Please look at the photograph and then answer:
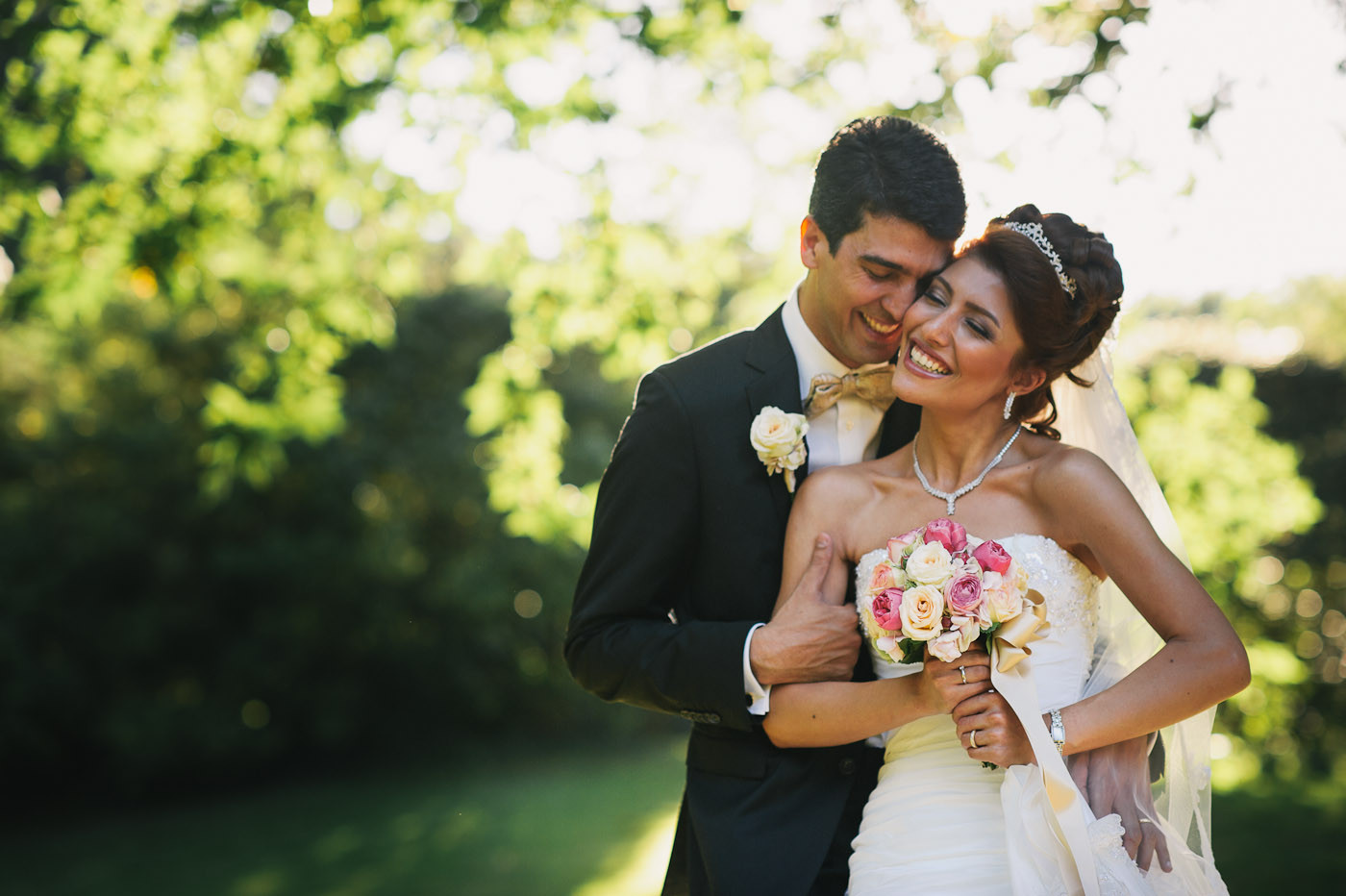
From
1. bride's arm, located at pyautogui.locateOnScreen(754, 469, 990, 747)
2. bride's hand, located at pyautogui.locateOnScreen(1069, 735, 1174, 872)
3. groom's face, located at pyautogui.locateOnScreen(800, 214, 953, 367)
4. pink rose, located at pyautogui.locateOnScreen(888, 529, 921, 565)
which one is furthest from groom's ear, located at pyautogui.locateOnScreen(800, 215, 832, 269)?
bride's hand, located at pyautogui.locateOnScreen(1069, 735, 1174, 872)

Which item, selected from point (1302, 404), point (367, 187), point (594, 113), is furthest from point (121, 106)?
point (1302, 404)

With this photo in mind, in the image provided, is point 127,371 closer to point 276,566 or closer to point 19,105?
point 276,566

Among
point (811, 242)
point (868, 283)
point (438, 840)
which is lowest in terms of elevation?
point (438, 840)

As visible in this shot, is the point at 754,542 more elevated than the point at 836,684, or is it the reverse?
the point at 754,542

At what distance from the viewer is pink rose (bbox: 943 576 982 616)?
2229 millimetres

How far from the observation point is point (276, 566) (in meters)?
10.2

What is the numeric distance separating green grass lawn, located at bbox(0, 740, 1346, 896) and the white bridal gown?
5250 mm

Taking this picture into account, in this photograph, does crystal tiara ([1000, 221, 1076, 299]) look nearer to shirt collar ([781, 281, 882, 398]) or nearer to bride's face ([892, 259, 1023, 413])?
bride's face ([892, 259, 1023, 413])

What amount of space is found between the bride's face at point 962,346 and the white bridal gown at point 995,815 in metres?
0.39

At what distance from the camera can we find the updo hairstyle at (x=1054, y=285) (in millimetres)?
2746

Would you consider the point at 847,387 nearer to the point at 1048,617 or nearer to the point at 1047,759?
the point at 1048,617

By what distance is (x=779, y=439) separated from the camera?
2766 mm

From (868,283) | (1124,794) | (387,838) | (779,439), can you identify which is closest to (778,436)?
(779,439)

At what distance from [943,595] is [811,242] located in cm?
124
